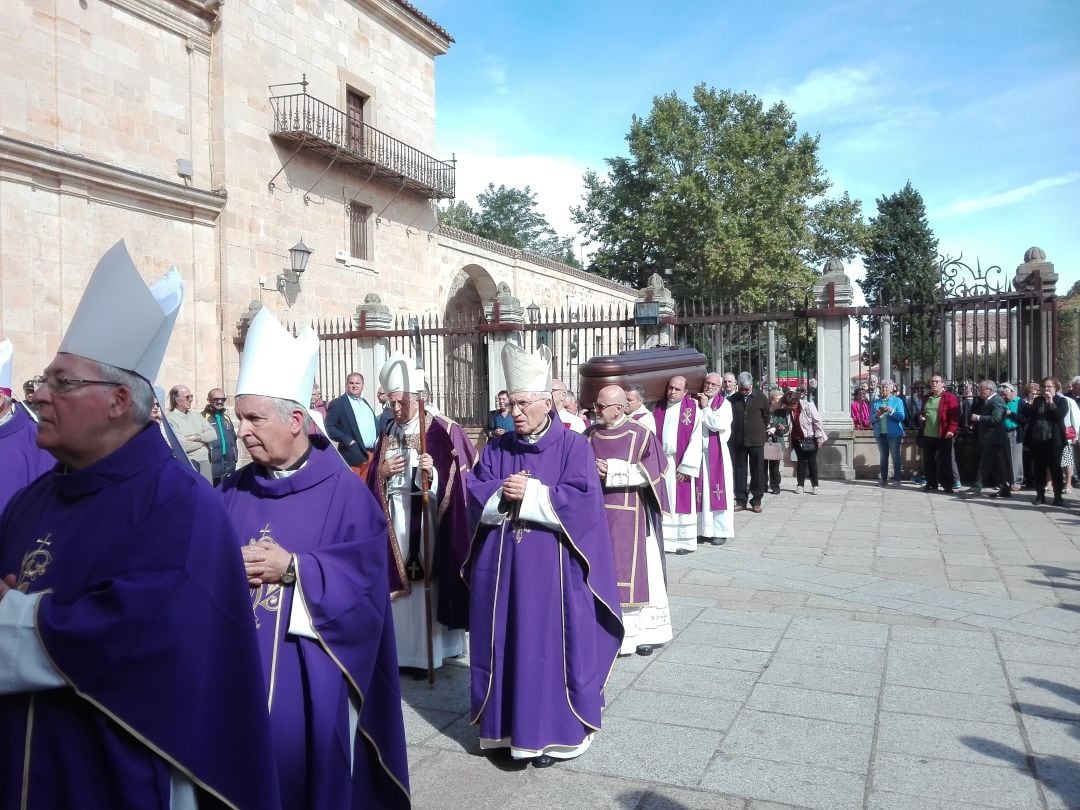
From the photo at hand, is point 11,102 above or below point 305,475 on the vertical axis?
above

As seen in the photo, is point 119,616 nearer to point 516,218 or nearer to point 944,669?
point 944,669

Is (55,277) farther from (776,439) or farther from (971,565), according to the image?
(971,565)

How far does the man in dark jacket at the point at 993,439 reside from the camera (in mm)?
11586

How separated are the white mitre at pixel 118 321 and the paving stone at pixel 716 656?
4.04 m

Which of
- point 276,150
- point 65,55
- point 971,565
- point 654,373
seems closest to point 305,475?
point 654,373

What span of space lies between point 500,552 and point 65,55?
550 inches

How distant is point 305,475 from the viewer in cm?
267

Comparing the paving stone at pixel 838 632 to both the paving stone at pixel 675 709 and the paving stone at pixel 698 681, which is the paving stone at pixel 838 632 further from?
the paving stone at pixel 675 709

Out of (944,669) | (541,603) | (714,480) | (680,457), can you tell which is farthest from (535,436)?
(714,480)

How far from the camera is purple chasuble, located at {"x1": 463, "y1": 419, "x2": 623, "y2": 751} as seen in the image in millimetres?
3809

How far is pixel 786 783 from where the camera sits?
3572 mm

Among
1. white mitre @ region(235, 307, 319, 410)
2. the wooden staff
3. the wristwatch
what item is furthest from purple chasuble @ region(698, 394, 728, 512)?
the wristwatch

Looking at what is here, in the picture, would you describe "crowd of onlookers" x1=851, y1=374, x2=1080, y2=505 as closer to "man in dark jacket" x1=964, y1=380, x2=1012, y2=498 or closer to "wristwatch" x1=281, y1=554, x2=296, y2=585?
"man in dark jacket" x1=964, y1=380, x2=1012, y2=498

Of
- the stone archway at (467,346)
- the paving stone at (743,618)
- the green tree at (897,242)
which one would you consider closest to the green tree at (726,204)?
the green tree at (897,242)
